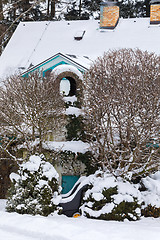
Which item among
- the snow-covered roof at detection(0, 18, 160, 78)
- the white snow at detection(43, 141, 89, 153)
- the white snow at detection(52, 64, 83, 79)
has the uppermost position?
the snow-covered roof at detection(0, 18, 160, 78)

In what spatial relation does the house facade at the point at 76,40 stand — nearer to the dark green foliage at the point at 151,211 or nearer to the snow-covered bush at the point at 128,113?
the snow-covered bush at the point at 128,113

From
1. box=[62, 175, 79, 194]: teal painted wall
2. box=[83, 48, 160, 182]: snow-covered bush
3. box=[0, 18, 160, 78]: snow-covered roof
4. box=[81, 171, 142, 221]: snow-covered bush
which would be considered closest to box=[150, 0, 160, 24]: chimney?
box=[0, 18, 160, 78]: snow-covered roof

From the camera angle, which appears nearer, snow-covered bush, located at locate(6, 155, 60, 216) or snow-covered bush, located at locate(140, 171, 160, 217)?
snow-covered bush, located at locate(6, 155, 60, 216)

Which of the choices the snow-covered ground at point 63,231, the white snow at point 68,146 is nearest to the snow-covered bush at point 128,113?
the white snow at point 68,146

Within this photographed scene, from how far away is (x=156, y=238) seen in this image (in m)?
5.85

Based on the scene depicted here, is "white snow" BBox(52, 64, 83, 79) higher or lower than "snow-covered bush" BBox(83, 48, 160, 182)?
higher

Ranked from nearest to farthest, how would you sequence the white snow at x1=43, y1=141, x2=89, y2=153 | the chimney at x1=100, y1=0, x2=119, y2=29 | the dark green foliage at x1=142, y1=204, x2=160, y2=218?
the dark green foliage at x1=142, y1=204, x2=160, y2=218, the white snow at x1=43, y1=141, x2=89, y2=153, the chimney at x1=100, y1=0, x2=119, y2=29

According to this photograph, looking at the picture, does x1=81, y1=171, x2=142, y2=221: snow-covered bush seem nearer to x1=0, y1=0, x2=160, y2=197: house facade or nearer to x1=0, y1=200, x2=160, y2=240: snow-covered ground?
x1=0, y1=200, x2=160, y2=240: snow-covered ground

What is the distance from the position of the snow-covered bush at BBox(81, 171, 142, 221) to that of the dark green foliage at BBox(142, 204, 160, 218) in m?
0.36

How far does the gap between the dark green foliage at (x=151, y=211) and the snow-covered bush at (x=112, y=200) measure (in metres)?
0.36

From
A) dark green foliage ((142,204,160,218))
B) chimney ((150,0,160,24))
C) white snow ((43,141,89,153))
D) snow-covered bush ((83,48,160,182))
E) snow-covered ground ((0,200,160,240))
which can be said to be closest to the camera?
snow-covered ground ((0,200,160,240))

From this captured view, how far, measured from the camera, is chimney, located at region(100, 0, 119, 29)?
19.2 m

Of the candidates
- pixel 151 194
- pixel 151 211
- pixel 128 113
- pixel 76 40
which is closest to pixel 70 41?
pixel 76 40

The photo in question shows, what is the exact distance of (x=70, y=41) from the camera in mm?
18734
